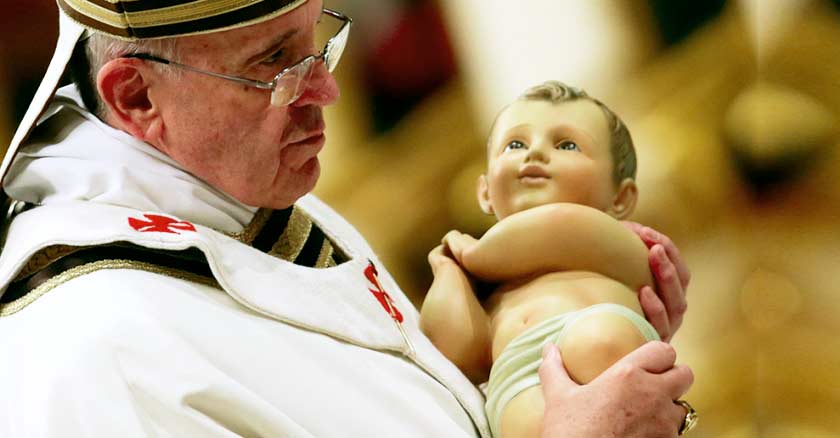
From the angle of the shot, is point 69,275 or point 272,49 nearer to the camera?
point 69,275

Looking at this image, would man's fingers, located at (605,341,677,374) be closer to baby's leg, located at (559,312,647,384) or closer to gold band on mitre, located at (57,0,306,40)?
baby's leg, located at (559,312,647,384)

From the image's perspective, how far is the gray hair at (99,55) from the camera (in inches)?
72.0

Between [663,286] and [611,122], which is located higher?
[611,122]

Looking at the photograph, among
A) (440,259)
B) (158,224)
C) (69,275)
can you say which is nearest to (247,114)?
(158,224)

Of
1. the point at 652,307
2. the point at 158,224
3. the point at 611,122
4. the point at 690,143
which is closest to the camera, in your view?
the point at 158,224

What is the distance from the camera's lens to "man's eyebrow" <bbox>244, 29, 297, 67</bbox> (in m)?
1.84

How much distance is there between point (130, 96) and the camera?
185 cm

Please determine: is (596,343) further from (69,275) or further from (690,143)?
(690,143)

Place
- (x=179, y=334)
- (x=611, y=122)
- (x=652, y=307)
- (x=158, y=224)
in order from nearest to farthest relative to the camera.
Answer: (x=179, y=334), (x=158, y=224), (x=652, y=307), (x=611, y=122)

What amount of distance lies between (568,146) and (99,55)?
0.79 meters

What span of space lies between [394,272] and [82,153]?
174cm

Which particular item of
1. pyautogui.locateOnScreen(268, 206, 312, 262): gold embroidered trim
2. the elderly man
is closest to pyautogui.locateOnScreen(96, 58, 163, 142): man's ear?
the elderly man

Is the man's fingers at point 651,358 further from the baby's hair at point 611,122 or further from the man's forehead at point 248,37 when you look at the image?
the man's forehead at point 248,37

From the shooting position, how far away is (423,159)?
3.51 metres
